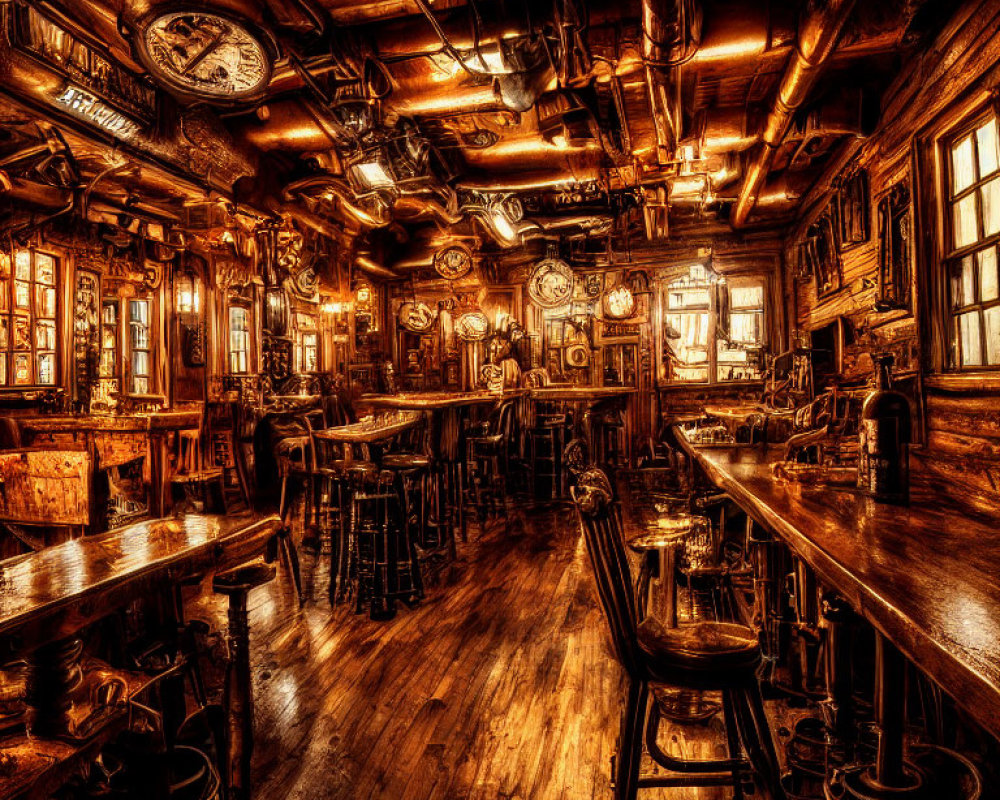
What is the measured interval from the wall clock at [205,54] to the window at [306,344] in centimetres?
560

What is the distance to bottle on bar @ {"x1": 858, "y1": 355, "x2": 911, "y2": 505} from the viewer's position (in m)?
1.80

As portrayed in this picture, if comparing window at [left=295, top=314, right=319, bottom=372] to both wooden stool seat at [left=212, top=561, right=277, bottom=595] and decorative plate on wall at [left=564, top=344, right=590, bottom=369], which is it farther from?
wooden stool seat at [left=212, top=561, right=277, bottom=595]

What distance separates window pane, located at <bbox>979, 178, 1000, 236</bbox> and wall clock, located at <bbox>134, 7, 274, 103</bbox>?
4053 mm

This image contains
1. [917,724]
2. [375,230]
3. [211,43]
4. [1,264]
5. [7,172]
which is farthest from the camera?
[375,230]

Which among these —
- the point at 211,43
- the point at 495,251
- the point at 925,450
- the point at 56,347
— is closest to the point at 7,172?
the point at 56,347

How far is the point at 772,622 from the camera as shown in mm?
3025

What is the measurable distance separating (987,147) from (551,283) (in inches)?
254

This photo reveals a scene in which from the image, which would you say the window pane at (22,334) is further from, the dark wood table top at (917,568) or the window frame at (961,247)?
the window frame at (961,247)

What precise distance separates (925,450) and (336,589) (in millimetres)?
4101

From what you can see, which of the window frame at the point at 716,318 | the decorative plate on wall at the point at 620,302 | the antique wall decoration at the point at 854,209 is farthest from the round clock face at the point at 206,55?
the window frame at the point at 716,318

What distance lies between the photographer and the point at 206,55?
338 centimetres

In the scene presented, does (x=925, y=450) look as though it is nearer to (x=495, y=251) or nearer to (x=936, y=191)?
(x=936, y=191)

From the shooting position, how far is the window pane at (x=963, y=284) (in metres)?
3.34

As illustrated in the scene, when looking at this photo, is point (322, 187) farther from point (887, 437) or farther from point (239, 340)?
point (887, 437)
